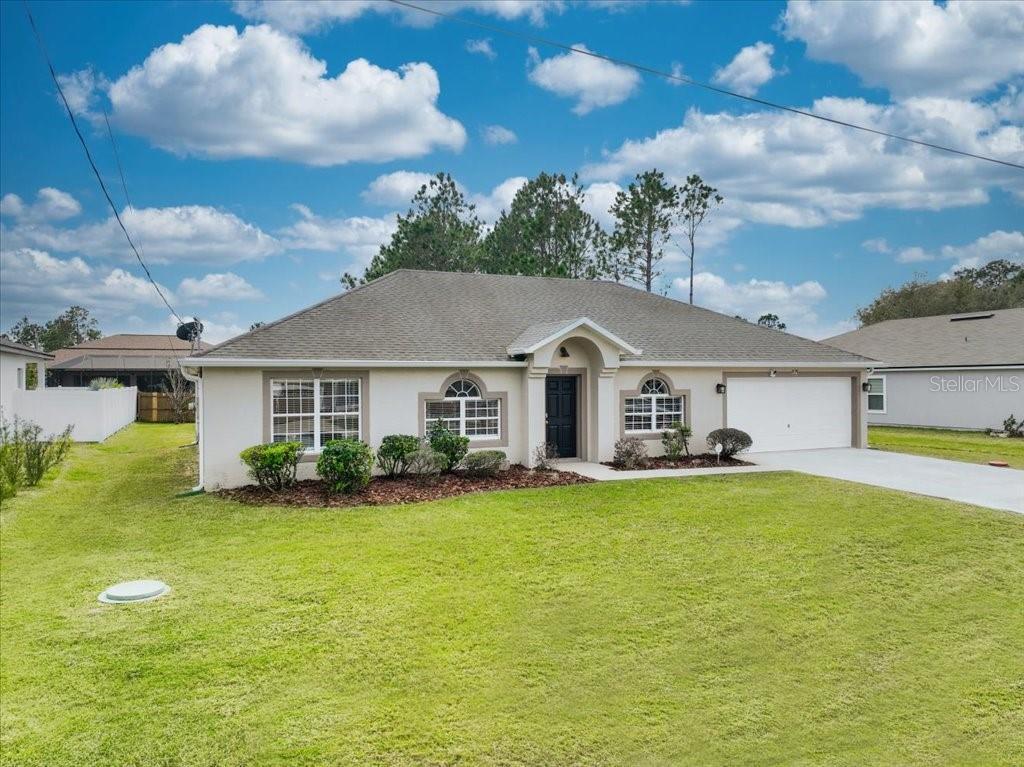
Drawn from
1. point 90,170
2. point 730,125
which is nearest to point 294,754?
point 90,170

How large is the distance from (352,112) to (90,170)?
242 inches

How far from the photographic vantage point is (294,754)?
4.14 metres

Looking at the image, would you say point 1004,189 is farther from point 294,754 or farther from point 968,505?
point 294,754

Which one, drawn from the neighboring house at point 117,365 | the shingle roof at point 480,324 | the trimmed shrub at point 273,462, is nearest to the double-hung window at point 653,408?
the shingle roof at point 480,324

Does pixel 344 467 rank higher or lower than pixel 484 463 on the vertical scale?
higher

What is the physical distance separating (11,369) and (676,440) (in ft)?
70.8

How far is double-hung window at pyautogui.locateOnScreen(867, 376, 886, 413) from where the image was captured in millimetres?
28750

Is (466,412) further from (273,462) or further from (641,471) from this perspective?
(273,462)

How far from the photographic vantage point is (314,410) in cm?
1384

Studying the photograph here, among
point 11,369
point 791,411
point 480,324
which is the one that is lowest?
point 791,411

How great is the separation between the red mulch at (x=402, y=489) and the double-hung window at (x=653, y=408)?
3.26 m

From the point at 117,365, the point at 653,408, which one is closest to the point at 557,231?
the point at 653,408

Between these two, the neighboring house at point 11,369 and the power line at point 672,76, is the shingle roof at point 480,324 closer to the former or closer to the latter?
the power line at point 672,76

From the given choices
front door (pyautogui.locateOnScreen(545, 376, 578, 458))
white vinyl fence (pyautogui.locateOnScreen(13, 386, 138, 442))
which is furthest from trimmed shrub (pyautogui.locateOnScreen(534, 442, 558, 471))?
white vinyl fence (pyautogui.locateOnScreen(13, 386, 138, 442))
